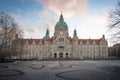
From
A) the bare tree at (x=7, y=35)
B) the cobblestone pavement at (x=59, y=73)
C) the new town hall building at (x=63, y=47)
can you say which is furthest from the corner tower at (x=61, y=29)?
the cobblestone pavement at (x=59, y=73)

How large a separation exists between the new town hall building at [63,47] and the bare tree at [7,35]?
1824 inches

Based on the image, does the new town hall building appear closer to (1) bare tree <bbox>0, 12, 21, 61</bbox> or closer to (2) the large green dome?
(2) the large green dome

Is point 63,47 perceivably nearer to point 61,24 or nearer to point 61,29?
point 61,29

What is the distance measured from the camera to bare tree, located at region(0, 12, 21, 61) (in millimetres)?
35281

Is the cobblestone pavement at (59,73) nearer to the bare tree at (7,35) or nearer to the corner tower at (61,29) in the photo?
the bare tree at (7,35)

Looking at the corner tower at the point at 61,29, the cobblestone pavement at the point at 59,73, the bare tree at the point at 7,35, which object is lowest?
the cobblestone pavement at the point at 59,73

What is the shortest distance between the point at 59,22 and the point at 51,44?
1596 centimetres

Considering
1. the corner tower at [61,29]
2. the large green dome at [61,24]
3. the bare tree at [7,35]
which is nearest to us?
the bare tree at [7,35]

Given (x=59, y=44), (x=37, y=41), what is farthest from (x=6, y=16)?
(x=37, y=41)

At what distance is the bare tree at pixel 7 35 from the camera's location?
35.3m

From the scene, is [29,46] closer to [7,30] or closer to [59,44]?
[59,44]

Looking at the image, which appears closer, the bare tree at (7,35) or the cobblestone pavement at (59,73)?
the cobblestone pavement at (59,73)

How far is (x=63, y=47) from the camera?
8825cm

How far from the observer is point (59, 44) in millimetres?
87688
